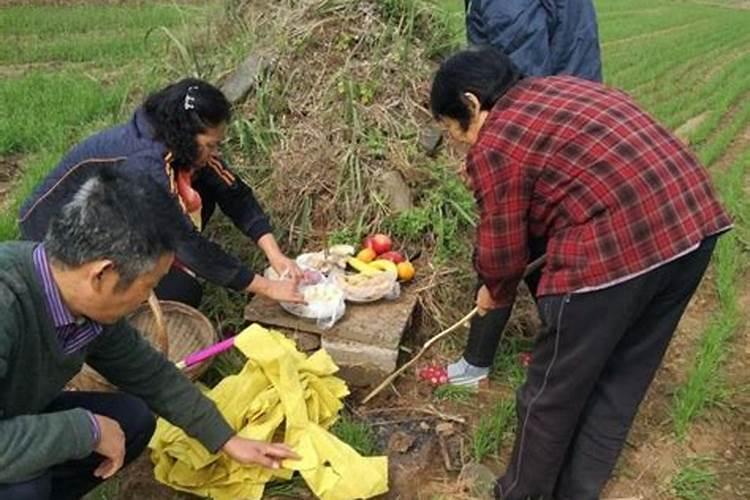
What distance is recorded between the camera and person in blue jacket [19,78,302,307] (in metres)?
2.84

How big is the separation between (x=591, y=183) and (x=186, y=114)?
60.4 inches

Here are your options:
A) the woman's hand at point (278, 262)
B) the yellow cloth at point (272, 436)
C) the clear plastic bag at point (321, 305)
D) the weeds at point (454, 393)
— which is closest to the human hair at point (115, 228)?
the yellow cloth at point (272, 436)

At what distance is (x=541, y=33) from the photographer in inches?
131

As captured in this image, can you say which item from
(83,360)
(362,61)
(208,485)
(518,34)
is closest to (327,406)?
(208,485)

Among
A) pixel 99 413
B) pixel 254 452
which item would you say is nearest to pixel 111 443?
pixel 99 413

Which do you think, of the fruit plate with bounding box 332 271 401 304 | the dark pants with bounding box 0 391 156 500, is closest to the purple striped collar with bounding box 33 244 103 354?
the dark pants with bounding box 0 391 156 500

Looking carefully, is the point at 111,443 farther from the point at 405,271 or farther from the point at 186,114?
the point at 405,271

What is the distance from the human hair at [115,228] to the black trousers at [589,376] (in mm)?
1182

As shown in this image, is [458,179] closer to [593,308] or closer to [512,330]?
[512,330]

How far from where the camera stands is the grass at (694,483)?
280 centimetres

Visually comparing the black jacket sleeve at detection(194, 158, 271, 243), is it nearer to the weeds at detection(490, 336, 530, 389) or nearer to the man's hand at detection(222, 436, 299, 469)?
the weeds at detection(490, 336, 530, 389)

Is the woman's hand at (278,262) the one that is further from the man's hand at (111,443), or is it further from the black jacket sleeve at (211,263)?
the man's hand at (111,443)

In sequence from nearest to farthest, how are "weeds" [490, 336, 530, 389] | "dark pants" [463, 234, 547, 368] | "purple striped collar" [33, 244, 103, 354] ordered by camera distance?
"purple striped collar" [33, 244, 103, 354], "dark pants" [463, 234, 547, 368], "weeds" [490, 336, 530, 389]

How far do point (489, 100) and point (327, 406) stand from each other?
136 cm
